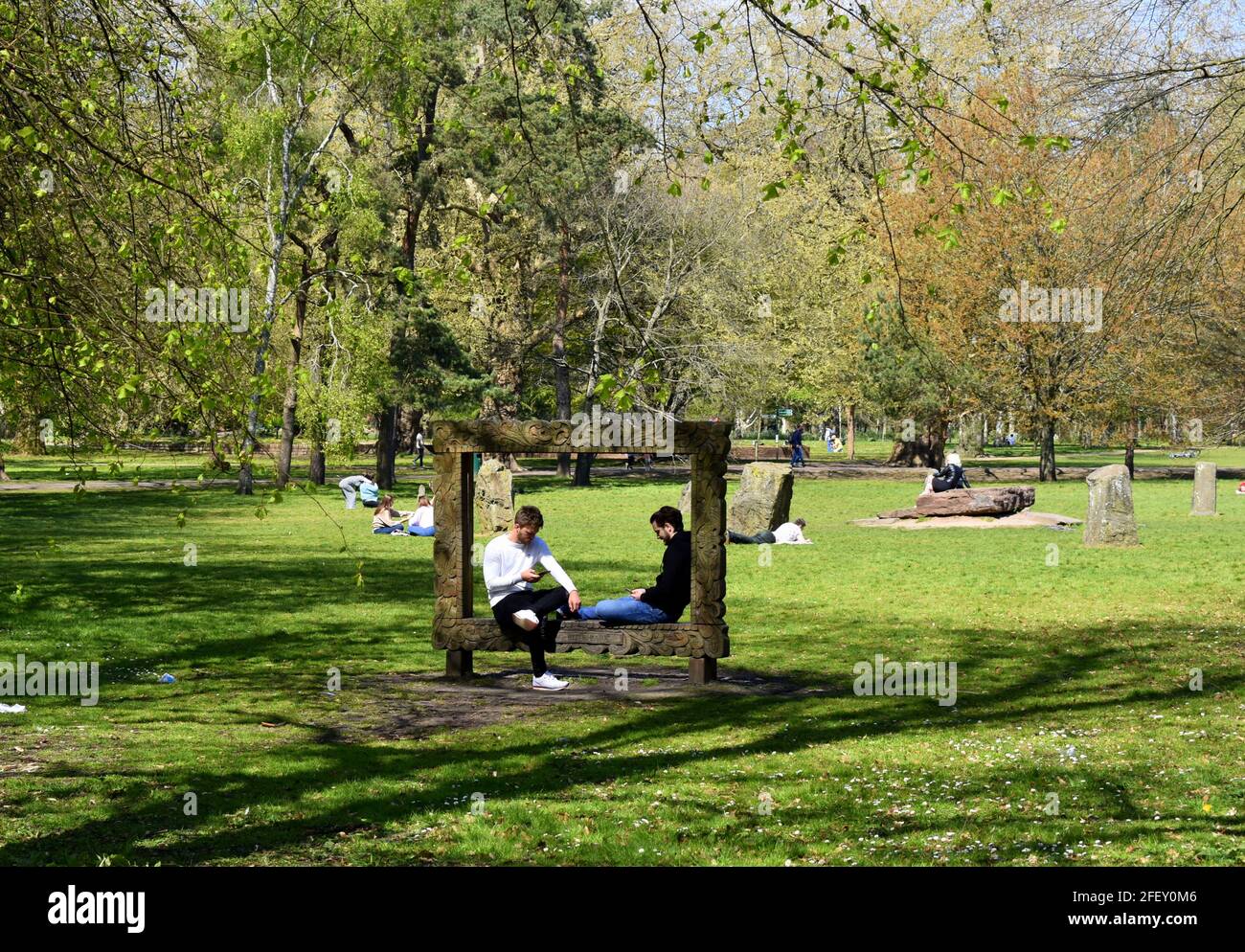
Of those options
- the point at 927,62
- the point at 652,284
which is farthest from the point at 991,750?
the point at 652,284

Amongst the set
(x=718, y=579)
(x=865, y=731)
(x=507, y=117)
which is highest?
(x=507, y=117)

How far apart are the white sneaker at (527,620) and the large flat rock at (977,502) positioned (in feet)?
71.0

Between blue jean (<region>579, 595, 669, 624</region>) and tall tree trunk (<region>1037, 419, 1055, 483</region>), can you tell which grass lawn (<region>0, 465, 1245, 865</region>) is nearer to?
blue jean (<region>579, 595, 669, 624</region>)

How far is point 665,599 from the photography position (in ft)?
43.1

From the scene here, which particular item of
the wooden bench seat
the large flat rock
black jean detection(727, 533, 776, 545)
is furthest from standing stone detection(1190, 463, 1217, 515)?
the wooden bench seat

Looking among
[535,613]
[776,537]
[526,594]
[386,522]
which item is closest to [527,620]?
[535,613]

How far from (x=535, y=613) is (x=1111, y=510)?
54.8ft

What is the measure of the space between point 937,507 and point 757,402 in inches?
913

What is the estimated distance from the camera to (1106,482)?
26516mm

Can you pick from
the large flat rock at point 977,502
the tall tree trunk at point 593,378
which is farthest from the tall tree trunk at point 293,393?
the large flat rock at point 977,502

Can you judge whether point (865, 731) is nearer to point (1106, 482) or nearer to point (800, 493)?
point (1106, 482)

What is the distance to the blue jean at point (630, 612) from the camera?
13.1m

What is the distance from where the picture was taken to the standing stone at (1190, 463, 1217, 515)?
34.5 m

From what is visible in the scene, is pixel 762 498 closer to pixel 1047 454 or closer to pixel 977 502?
pixel 977 502
